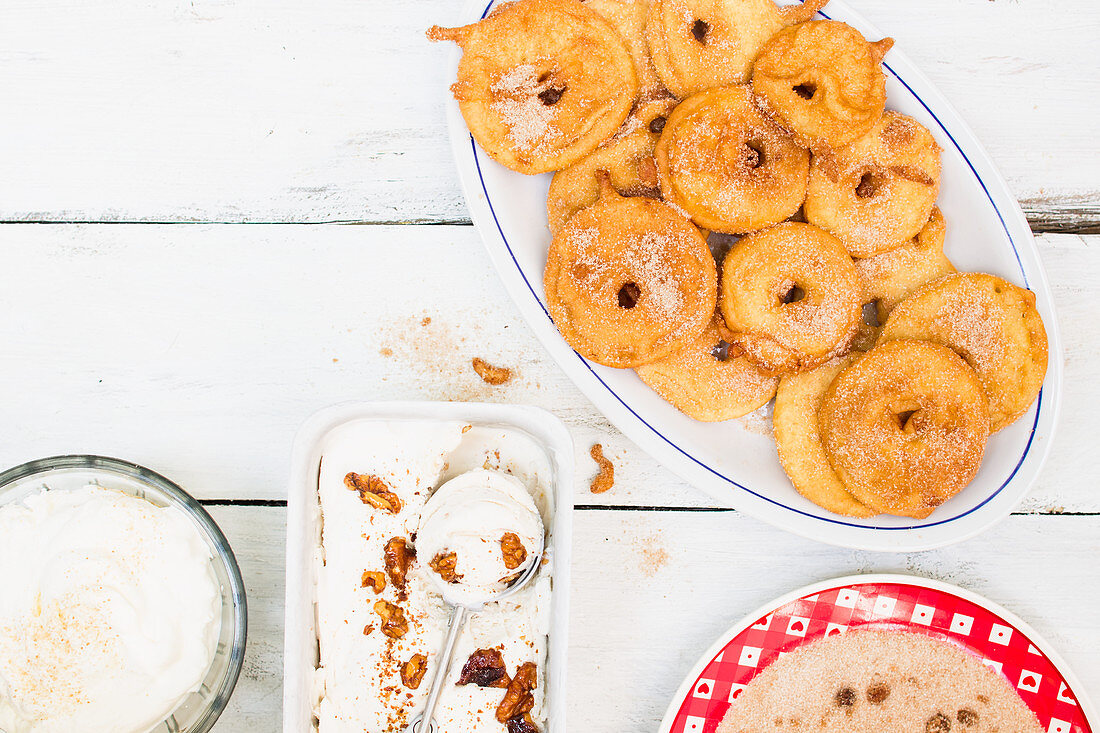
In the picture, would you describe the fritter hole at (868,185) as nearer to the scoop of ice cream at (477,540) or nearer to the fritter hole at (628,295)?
the fritter hole at (628,295)

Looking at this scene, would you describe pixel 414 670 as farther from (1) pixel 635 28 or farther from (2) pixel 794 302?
(1) pixel 635 28

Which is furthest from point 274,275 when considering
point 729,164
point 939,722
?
point 939,722

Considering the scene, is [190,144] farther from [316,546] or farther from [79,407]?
[316,546]

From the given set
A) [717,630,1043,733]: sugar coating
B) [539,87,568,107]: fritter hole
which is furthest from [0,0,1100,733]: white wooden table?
[539,87,568,107]: fritter hole

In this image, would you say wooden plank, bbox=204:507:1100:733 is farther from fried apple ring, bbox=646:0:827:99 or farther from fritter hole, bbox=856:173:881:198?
fried apple ring, bbox=646:0:827:99

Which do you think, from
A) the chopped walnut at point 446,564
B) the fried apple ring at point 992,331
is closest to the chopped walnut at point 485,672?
the chopped walnut at point 446,564

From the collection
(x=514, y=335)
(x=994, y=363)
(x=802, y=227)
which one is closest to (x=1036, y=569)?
(x=994, y=363)
